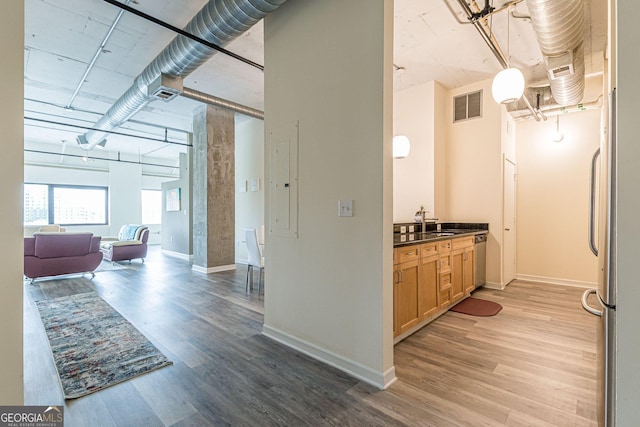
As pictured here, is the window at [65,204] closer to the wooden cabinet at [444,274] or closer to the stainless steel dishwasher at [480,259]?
the wooden cabinet at [444,274]

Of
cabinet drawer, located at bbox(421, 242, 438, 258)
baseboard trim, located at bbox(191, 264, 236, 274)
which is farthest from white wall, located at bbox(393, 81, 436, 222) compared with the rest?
baseboard trim, located at bbox(191, 264, 236, 274)

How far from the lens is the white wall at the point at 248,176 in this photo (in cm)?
693

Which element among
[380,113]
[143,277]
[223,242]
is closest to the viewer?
[380,113]

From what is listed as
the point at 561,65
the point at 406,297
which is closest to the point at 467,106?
the point at 561,65

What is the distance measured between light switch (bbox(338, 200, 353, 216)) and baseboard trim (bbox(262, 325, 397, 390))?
115 cm

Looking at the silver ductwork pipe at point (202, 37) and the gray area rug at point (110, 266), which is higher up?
the silver ductwork pipe at point (202, 37)

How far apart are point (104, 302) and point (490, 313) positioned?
5168mm

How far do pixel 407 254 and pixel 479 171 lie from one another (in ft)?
9.93

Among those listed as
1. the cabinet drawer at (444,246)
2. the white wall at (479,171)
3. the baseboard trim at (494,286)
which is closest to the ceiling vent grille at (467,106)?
the white wall at (479,171)

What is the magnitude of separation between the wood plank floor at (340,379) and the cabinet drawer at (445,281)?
14.5 inches

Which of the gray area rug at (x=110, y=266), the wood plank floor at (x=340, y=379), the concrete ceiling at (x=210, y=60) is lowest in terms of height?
the gray area rug at (x=110, y=266)

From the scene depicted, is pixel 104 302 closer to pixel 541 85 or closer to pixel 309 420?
pixel 309 420

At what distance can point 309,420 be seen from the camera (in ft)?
5.58

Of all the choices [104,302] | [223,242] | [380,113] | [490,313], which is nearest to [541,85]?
[490,313]
